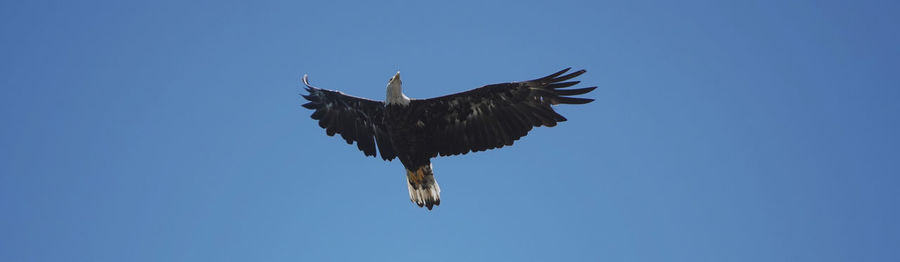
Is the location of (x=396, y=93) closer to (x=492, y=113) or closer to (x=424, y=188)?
(x=492, y=113)

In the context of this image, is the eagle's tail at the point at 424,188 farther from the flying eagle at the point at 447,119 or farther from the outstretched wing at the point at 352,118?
the outstretched wing at the point at 352,118

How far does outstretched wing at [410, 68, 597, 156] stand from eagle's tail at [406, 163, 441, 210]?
1.25 feet

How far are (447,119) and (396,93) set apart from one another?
932 millimetres

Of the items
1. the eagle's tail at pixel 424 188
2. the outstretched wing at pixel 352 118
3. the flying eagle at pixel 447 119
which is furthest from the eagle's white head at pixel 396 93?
the eagle's tail at pixel 424 188

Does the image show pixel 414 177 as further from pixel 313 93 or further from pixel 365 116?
pixel 313 93

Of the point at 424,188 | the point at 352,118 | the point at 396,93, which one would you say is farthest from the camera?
the point at 352,118

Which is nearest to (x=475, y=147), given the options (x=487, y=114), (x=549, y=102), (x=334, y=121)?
(x=487, y=114)

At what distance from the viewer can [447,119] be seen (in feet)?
41.7

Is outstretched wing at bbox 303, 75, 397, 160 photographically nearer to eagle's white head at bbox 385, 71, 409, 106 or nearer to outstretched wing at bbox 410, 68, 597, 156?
eagle's white head at bbox 385, 71, 409, 106

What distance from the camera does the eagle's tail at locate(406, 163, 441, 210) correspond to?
1298cm

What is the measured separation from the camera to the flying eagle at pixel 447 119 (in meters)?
12.2

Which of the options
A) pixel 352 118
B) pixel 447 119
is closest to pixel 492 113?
pixel 447 119

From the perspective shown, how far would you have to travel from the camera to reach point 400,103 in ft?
40.2

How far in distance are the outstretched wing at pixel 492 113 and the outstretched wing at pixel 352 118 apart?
794 mm
